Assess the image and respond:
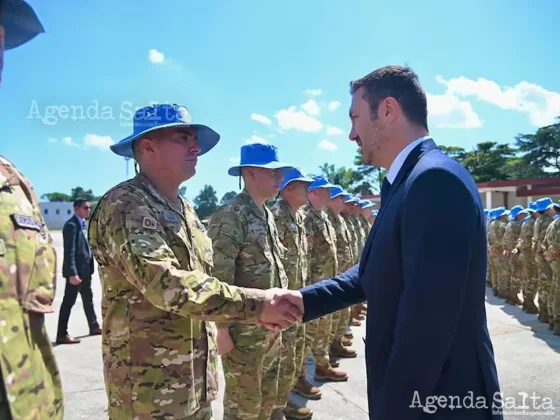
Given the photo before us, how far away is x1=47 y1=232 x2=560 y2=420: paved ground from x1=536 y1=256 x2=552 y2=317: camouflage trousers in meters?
0.58

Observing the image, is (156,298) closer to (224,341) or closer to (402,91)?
(224,341)

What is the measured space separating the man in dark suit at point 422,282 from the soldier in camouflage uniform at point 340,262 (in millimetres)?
4428

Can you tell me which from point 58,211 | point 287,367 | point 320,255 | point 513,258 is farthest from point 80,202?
point 58,211

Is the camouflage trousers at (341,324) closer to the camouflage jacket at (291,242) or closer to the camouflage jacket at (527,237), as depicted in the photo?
the camouflage jacket at (291,242)

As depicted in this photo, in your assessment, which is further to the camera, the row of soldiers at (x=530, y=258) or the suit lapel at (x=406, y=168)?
the row of soldiers at (x=530, y=258)

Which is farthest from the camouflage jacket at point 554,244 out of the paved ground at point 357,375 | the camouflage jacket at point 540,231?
the paved ground at point 357,375

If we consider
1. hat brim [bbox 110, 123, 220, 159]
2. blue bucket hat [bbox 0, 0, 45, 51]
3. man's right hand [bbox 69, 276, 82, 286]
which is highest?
blue bucket hat [bbox 0, 0, 45, 51]

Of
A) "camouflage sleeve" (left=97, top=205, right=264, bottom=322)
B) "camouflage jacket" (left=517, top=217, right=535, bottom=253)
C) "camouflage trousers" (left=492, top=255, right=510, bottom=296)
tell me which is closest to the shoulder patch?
"camouflage sleeve" (left=97, top=205, right=264, bottom=322)

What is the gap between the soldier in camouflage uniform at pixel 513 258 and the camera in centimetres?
1102

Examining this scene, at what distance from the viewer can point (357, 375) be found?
5777 millimetres

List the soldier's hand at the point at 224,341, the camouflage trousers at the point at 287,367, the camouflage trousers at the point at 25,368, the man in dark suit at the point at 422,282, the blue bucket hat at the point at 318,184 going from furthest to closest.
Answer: the blue bucket hat at the point at 318,184, the camouflage trousers at the point at 287,367, the soldier's hand at the point at 224,341, the man in dark suit at the point at 422,282, the camouflage trousers at the point at 25,368

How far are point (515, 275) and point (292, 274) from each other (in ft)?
28.9

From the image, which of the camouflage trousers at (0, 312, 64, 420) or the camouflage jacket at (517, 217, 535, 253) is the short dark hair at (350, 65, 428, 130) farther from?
the camouflage jacket at (517, 217, 535, 253)

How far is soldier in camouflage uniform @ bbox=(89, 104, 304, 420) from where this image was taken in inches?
82.3
